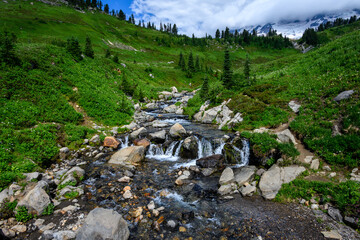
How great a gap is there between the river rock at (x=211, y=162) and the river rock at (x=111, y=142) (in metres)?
9.64

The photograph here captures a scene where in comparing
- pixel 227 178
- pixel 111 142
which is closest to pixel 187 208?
pixel 227 178

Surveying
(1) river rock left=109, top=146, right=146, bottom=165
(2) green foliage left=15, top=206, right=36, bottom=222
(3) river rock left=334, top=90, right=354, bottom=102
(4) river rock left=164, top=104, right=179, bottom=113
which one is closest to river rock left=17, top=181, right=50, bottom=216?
(2) green foliage left=15, top=206, right=36, bottom=222

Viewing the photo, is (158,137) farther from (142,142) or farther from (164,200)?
(164,200)

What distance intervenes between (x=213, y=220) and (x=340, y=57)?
30527mm

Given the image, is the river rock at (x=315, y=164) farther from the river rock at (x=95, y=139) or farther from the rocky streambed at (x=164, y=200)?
the river rock at (x=95, y=139)

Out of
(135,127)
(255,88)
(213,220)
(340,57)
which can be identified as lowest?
(213,220)

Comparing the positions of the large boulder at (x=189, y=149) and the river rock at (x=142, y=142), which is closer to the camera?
the large boulder at (x=189, y=149)

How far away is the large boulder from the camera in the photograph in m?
17.2

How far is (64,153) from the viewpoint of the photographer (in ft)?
49.1

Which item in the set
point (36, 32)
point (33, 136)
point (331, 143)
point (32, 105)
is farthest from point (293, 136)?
point (36, 32)

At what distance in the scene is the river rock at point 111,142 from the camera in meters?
18.4

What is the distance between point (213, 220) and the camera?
907 cm

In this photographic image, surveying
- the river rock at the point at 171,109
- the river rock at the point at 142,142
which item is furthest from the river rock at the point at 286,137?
the river rock at the point at 171,109

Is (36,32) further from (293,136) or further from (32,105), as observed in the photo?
(293,136)
